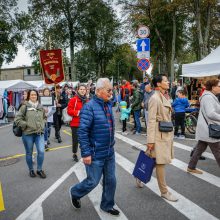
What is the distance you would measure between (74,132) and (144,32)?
20.7 ft

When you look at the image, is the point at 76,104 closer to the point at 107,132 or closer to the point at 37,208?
the point at 37,208

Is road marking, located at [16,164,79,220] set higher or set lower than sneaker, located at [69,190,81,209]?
lower

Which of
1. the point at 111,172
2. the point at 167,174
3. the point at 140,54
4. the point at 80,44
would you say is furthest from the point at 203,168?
the point at 80,44

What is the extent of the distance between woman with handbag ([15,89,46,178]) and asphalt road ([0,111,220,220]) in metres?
0.60

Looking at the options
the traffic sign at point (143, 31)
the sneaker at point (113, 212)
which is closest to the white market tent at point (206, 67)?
the traffic sign at point (143, 31)

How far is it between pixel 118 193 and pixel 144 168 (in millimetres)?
628

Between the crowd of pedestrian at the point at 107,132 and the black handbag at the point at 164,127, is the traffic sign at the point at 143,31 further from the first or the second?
the black handbag at the point at 164,127

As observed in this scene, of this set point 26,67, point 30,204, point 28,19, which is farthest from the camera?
point 26,67

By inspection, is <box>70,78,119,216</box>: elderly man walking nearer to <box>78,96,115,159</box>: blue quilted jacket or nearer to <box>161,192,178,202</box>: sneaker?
<box>78,96,115,159</box>: blue quilted jacket

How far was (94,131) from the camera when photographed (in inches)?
152

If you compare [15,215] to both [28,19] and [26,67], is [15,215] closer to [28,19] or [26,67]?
[28,19]

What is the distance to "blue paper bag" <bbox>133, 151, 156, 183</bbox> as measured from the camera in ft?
15.5

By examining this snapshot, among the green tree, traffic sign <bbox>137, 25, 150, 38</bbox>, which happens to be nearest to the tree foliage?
the green tree

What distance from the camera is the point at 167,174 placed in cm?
591
